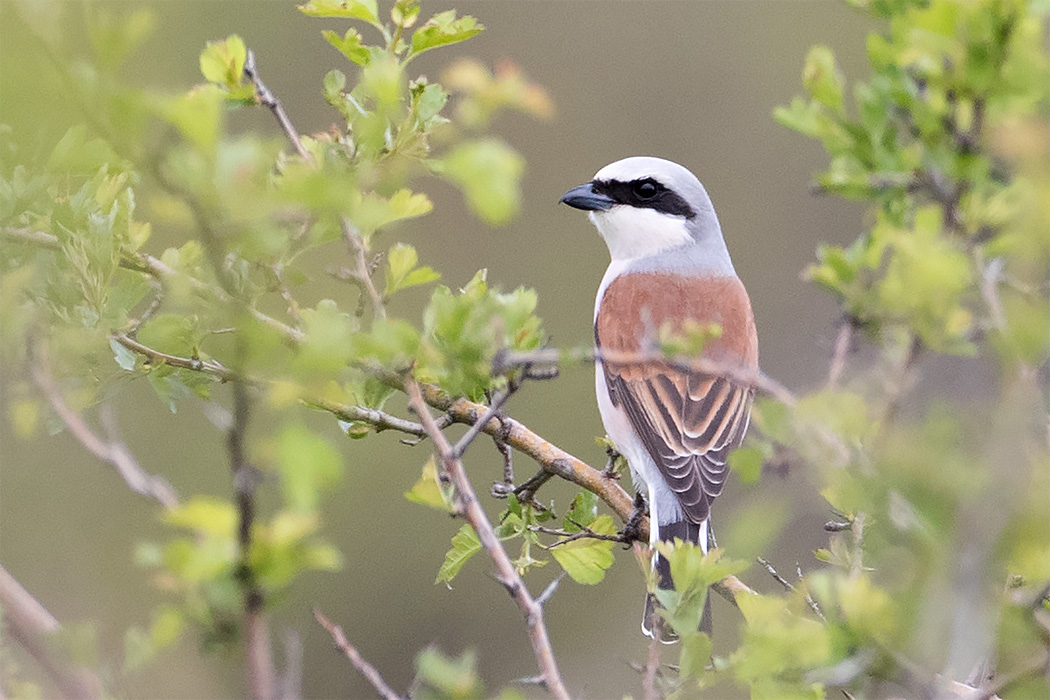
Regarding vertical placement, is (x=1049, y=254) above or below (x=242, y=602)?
above

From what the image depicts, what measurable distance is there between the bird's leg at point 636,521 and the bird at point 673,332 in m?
0.05

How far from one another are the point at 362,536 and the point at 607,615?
1.66 meters

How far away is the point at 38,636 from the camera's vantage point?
104cm

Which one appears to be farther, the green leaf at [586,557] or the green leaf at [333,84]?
the green leaf at [586,557]

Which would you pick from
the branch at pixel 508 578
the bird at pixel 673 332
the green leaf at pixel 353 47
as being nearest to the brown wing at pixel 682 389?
the bird at pixel 673 332

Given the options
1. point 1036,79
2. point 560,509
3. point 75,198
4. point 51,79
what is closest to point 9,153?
point 75,198

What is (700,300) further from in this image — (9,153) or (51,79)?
(51,79)

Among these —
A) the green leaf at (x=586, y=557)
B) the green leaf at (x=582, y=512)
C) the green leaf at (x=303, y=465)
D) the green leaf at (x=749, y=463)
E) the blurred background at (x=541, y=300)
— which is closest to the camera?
the green leaf at (x=303, y=465)

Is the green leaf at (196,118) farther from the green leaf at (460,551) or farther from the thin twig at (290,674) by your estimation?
the green leaf at (460,551)

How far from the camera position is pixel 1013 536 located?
1.10m

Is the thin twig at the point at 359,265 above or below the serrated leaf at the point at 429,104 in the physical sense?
below

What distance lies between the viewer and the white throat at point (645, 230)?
407 cm

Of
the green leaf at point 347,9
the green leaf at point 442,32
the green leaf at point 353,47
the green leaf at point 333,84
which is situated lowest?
the green leaf at point 333,84

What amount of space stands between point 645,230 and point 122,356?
239 cm
